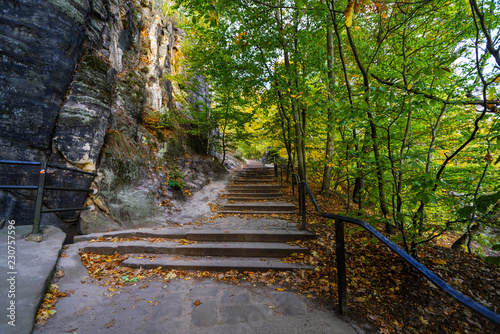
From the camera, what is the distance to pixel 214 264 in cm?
316

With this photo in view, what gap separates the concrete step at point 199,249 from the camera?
3.44 metres

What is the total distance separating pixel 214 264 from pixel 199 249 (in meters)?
0.52

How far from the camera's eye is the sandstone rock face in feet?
12.4

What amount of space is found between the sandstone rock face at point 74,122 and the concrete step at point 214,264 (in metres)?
1.68

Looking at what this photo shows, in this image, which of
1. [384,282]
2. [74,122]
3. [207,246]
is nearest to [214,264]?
[207,246]

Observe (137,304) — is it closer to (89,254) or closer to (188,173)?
(89,254)

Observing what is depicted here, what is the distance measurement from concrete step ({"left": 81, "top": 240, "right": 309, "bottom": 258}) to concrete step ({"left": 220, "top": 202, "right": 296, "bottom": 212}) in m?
2.42

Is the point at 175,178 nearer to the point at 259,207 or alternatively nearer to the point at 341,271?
the point at 259,207

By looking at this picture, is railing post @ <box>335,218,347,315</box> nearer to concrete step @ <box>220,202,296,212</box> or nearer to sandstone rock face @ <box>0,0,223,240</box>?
concrete step @ <box>220,202,296,212</box>

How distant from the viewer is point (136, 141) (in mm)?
6246

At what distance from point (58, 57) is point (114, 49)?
327 cm

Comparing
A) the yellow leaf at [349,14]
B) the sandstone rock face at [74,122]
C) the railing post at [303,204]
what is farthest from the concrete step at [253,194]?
the yellow leaf at [349,14]

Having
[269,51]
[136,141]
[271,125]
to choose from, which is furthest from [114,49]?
[271,125]

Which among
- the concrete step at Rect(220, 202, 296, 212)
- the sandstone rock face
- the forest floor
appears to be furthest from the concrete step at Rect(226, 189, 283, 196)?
the forest floor
